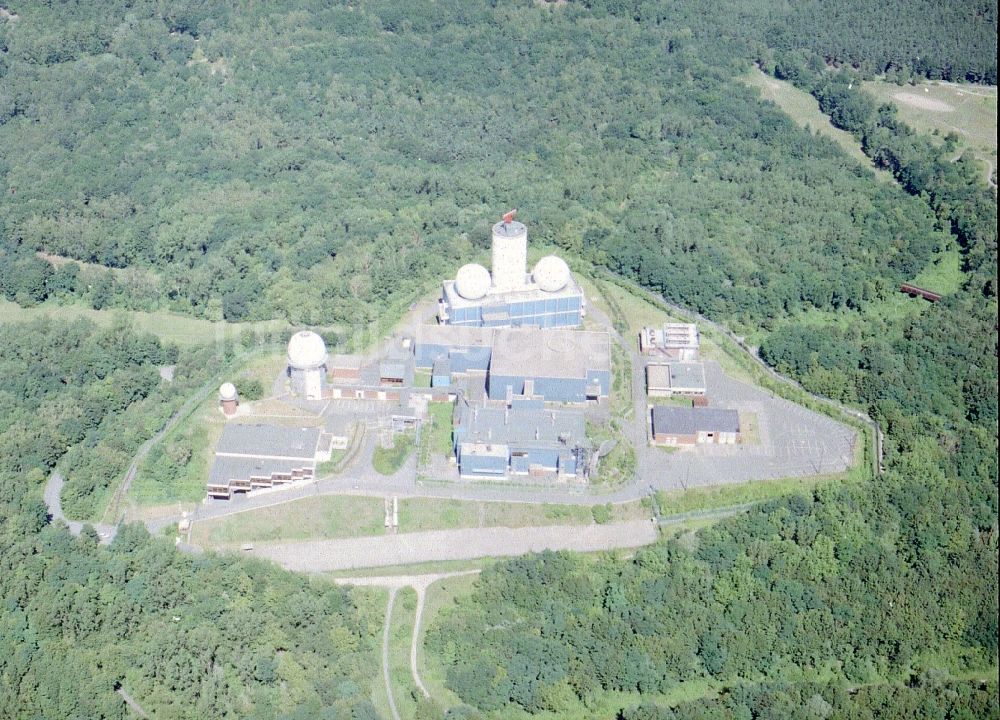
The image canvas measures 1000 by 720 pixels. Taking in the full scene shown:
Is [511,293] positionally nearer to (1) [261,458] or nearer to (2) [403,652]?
(1) [261,458]

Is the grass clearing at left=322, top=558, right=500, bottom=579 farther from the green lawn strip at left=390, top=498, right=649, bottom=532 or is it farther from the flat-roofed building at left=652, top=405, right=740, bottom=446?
the flat-roofed building at left=652, top=405, right=740, bottom=446

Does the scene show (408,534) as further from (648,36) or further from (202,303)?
(648,36)

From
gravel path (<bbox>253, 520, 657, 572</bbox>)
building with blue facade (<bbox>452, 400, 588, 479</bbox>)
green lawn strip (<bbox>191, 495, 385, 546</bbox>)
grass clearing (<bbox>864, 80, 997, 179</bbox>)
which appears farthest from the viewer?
grass clearing (<bbox>864, 80, 997, 179</bbox>)

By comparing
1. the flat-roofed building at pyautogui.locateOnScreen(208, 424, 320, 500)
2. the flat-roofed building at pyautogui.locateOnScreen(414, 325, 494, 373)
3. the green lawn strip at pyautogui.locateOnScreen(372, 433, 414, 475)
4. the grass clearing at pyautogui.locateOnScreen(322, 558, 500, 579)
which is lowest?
the grass clearing at pyautogui.locateOnScreen(322, 558, 500, 579)

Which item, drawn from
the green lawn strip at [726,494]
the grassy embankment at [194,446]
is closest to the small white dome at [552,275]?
the grassy embankment at [194,446]

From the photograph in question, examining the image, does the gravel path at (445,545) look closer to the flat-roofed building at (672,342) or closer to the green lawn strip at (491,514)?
the green lawn strip at (491,514)

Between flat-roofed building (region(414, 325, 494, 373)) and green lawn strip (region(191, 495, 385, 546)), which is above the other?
flat-roofed building (region(414, 325, 494, 373))

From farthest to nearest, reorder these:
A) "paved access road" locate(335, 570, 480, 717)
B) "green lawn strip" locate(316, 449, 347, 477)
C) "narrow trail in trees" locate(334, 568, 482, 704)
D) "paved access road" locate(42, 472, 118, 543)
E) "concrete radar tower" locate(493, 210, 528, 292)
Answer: "concrete radar tower" locate(493, 210, 528, 292)
"green lawn strip" locate(316, 449, 347, 477)
"paved access road" locate(42, 472, 118, 543)
"narrow trail in trees" locate(334, 568, 482, 704)
"paved access road" locate(335, 570, 480, 717)

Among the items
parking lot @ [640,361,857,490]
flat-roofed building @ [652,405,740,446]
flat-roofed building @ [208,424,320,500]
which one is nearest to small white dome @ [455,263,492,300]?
flat-roofed building @ [652,405,740,446]

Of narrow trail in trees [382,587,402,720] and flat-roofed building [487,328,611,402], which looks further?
flat-roofed building [487,328,611,402]
